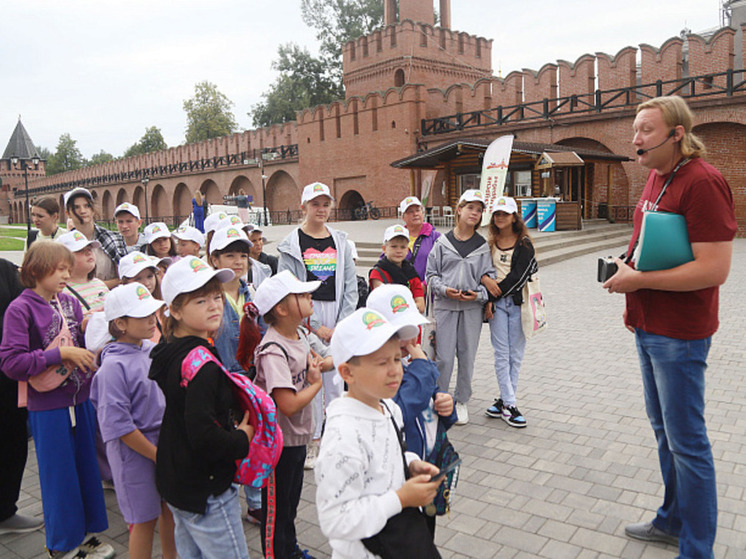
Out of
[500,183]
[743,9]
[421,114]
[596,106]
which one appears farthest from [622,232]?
[743,9]

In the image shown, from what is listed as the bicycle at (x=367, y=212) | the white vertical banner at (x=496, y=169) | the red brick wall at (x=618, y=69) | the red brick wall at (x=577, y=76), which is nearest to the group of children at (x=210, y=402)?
the white vertical banner at (x=496, y=169)

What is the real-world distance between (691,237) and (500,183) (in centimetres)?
1511

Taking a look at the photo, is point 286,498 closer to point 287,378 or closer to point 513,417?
point 287,378

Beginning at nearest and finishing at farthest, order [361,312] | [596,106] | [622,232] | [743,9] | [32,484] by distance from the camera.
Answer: [361,312] < [32,484] < [622,232] < [596,106] < [743,9]

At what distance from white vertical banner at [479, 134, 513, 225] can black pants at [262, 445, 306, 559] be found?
14787mm

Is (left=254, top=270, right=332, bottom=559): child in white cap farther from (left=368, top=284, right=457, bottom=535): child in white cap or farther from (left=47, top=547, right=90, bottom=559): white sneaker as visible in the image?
(left=47, top=547, right=90, bottom=559): white sneaker

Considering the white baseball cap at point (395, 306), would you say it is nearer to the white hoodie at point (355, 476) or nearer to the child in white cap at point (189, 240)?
the white hoodie at point (355, 476)

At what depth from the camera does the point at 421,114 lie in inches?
1213

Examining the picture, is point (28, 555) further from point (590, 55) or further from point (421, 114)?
point (421, 114)

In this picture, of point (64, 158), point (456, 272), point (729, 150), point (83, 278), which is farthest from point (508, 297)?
point (64, 158)

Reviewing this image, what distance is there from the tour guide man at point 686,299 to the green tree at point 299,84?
53.6 metres

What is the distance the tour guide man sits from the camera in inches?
103

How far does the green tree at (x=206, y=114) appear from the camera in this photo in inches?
2388

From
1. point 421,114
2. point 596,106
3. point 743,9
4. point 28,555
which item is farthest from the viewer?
point 743,9
